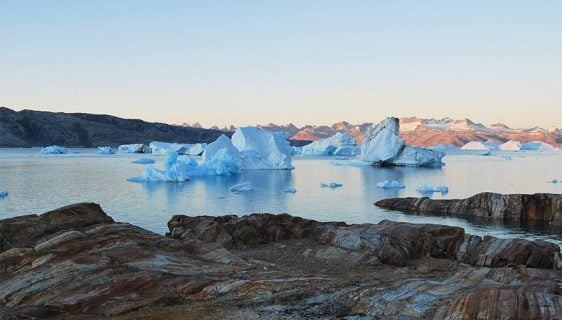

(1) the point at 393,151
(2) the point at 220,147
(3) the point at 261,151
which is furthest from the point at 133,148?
(1) the point at 393,151

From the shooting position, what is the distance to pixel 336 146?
364 ft

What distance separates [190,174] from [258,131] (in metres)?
14.3

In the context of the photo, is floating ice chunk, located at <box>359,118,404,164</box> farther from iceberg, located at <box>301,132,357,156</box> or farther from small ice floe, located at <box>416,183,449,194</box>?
iceberg, located at <box>301,132,357,156</box>

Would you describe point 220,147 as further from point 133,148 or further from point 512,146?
point 512,146

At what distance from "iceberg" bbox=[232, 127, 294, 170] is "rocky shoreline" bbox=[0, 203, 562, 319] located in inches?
1751

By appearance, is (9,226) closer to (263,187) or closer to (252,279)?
(252,279)

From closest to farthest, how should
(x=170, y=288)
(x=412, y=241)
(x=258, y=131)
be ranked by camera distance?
(x=170, y=288)
(x=412, y=241)
(x=258, y=131)

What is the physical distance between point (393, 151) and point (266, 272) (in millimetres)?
58916

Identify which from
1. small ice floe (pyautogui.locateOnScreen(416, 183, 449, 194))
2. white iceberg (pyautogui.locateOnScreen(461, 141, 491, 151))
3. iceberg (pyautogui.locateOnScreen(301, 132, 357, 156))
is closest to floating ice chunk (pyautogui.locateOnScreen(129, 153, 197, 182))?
small ice floe (pyautogui.locateOnScreen(416, 183, 449, 194))

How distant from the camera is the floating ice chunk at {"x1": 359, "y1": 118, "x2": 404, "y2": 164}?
66.4 metres

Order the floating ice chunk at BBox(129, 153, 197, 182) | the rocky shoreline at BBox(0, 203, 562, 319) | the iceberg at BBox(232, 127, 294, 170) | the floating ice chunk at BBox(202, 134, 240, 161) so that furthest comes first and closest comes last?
1. the iceberg at BBox(232, 127, 294, 170)
2. the floating ice chunk at BBox(202, 134, 240, 161)
3. the floating ice chunk at BBox(129, 153, 197, 182)
4. the rocky shoreline at BBox(0, 203, 562, 319)

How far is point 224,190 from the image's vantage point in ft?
136

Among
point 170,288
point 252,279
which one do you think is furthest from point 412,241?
point 170,288

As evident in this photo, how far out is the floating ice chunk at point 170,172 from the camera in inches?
1842
